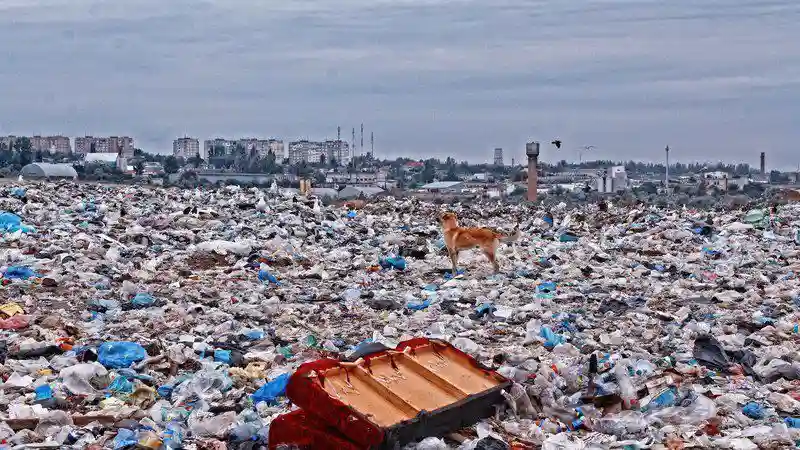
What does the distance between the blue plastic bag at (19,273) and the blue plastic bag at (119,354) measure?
3.07 meters

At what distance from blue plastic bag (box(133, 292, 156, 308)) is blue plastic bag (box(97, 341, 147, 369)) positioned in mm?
1883

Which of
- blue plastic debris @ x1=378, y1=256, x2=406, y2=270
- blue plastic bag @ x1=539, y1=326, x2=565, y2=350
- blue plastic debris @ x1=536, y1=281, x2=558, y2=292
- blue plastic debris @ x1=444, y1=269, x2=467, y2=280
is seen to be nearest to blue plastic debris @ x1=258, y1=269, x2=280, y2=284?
blue plastic debris @ x1=378, y1=256, x2=406, y2=270

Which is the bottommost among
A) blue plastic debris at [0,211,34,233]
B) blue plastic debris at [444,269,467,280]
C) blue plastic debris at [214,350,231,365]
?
blue plastic debris at [444,269,467,280]

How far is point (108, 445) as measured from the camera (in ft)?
13.8

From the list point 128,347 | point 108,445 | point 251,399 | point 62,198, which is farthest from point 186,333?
point 62,198

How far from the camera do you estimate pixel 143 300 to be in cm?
775

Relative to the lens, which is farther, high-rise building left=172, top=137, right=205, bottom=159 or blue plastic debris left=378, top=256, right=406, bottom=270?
high-rise building left=172, top=137, right=205, bottom=159

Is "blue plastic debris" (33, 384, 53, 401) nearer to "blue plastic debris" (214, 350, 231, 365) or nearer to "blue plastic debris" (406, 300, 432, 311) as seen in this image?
"blue plastic debris" (214, 350, 231, 365)

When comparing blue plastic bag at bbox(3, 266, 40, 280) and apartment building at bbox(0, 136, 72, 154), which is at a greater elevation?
apartment building at bbox(0, 136, 72, 154)

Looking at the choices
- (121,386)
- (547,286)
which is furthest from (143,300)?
(547,286)

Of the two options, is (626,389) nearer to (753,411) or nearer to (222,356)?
(753,411)

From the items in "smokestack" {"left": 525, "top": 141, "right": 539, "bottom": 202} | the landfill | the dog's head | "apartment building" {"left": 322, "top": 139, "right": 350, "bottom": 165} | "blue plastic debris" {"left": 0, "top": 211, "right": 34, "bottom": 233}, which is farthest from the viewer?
"apartment building" {"left": 322, "top": 139, "right": 350, "bottom": 165}

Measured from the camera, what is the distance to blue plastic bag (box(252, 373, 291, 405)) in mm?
4965

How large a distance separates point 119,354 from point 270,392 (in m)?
1.30
